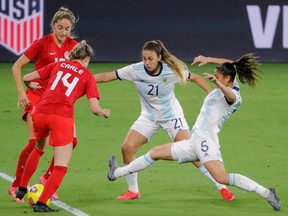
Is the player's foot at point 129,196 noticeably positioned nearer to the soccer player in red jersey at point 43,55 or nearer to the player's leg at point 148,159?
the player's leg at point 148,159

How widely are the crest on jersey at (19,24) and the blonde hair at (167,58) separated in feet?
35.7

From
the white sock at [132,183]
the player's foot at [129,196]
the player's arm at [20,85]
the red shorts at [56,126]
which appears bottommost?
the player's foot at [129,196]

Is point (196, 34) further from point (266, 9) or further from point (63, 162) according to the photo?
→ point (63, 162)

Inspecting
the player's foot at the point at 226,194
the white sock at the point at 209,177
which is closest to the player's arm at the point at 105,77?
the white sock at the point at 209,177

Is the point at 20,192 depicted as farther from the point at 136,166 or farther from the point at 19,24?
the point at 19,24


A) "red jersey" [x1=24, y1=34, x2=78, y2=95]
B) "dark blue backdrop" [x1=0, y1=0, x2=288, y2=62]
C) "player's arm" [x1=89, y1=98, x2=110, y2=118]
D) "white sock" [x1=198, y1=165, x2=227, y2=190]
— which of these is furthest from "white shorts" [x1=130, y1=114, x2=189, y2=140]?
"dark blue backdrop" [x1=0, y1=0, x2=288, y2=62]

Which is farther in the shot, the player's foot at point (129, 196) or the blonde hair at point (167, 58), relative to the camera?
the player's foot at point (129, 196)

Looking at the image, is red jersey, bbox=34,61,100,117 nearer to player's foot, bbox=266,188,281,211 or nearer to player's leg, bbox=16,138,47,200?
player's leg, bbox=16,138,47,200

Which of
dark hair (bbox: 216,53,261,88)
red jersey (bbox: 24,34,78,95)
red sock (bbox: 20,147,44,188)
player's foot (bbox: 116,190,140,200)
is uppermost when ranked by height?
dark hair (bbox: 216,53,261,88)

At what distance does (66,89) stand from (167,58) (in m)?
1.49

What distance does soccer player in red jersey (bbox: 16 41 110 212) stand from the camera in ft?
38.8

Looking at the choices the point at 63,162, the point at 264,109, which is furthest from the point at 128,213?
the point at 264,109

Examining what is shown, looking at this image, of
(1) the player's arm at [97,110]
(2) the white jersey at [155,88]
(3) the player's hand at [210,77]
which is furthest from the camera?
(2) the white jersey at [155,88]

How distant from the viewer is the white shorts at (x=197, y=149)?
12172mm
